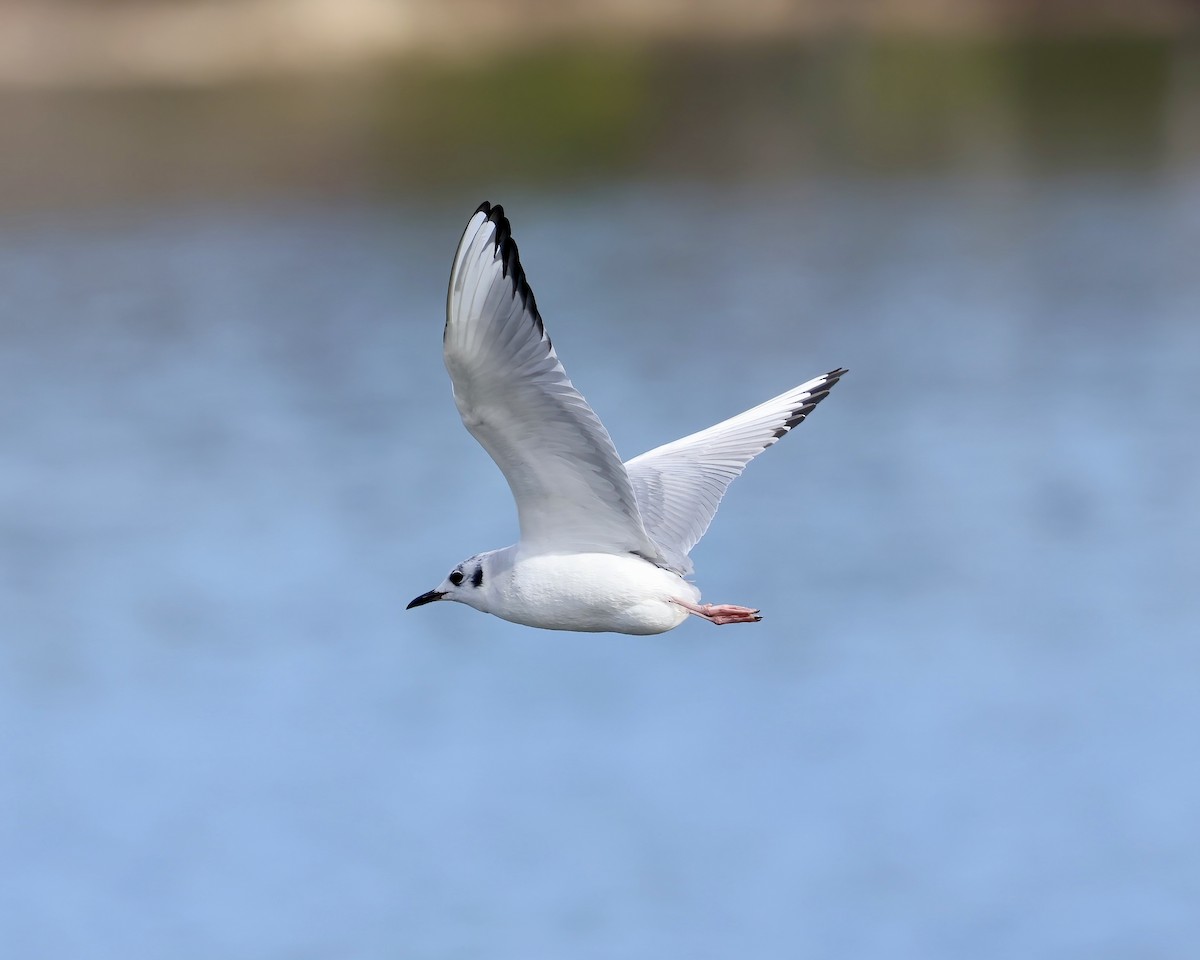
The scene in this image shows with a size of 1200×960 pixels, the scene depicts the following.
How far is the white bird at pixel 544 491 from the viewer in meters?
4.62

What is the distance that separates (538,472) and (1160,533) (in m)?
10.2

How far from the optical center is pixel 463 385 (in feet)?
15.6

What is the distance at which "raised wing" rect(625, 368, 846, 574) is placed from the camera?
572cm

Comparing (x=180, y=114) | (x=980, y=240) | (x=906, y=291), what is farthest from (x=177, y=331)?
(x=980, y=240)

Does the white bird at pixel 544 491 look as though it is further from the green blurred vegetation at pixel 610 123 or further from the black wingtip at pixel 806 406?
the green blurred vegetation at pixel 610 123

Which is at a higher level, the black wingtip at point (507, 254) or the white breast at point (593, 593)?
the black wingtip at point (507, 254)

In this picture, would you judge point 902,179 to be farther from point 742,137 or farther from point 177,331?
point 177,331

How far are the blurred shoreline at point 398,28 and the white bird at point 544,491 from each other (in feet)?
68.2

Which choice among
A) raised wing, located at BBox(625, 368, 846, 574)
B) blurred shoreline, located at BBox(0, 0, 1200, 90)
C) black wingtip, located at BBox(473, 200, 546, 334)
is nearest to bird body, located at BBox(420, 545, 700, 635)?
raised wing, located at BBox(625, 368, 846, 574)

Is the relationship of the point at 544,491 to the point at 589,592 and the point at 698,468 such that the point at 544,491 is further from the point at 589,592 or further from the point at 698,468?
the point at 698,468

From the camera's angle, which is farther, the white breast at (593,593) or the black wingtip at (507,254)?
the white breast at (593,593)

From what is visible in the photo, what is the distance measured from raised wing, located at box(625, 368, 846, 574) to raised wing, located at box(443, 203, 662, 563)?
422 mm

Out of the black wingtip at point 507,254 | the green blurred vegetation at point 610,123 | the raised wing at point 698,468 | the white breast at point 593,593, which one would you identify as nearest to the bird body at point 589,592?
the white breast at point 593,593

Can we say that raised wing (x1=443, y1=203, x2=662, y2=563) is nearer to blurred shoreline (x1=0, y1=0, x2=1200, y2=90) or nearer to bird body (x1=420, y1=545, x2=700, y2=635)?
bird body (x1=420, y1=545, x2=700, y2=635)
